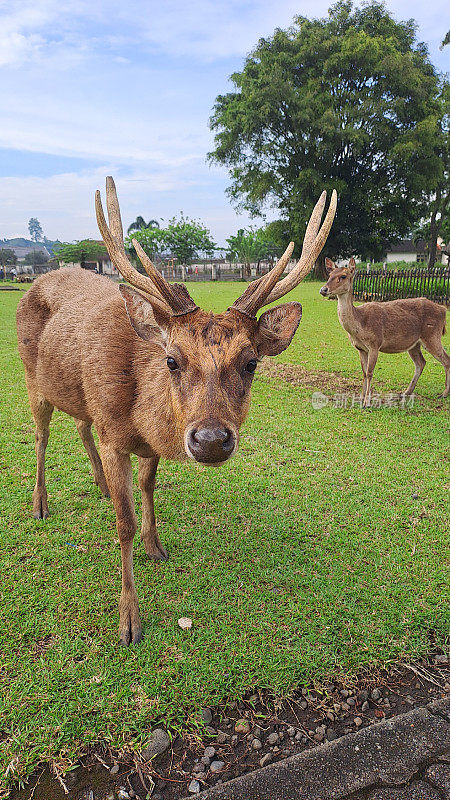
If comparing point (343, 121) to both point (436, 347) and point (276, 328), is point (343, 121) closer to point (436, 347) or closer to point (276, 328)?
point (436, 347)

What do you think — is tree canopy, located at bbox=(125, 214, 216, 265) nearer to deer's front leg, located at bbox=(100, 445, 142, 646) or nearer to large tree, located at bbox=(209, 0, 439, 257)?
large tree, located at bbox=(209, 0, 439, 257)

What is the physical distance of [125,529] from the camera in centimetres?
288

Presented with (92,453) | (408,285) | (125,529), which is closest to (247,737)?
(125,529)

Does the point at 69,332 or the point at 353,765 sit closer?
the point at 353,765

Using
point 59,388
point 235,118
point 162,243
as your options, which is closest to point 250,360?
point 59,388

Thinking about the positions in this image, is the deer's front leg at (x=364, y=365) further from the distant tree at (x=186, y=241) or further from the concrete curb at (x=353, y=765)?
the distant tree at (x=186, y=241)

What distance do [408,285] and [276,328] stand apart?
1780cm

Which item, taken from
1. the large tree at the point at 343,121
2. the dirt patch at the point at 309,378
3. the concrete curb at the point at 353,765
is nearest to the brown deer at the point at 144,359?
the concrete curb at the point at 353,765

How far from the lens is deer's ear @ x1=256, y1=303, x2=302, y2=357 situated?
103 inches

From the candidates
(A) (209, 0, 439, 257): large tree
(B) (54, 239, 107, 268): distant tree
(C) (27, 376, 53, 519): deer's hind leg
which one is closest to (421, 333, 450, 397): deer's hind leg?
(C) (27, 376, 53, 519): deer's hind leg

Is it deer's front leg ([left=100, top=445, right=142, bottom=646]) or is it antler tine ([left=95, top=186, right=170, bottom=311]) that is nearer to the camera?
antler tine ([left=95, top=186, right=170, bottom=311])

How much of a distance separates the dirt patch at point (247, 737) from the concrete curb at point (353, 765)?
0.09m

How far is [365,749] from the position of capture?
84.3 inches

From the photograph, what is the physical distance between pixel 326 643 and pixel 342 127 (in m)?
33.3
